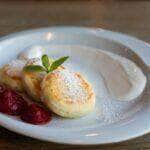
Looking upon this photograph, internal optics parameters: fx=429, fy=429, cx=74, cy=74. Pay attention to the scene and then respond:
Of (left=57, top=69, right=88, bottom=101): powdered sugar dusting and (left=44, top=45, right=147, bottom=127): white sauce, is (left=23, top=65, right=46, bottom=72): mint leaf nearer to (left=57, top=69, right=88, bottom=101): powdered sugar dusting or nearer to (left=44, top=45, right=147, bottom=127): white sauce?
(left=57, top=69, right=88, bottom=101): powdered sugar dusting

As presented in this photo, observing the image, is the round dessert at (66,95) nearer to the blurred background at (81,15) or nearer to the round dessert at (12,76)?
the round dessert at (12,76)

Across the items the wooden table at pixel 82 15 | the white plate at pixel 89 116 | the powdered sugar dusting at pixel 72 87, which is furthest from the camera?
the wooden table at pixel 82 15

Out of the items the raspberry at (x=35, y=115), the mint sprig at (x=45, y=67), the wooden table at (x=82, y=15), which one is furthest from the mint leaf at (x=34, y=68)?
the wooden table at (x=82, y=15)

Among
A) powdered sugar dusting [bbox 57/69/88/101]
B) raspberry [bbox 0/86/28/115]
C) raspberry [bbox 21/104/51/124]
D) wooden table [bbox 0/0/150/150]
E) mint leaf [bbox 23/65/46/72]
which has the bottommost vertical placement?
raspberry [bbox 21/104/51/124]

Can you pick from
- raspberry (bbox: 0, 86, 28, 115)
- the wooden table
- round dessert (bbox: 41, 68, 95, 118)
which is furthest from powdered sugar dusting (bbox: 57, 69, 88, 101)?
the wooden table

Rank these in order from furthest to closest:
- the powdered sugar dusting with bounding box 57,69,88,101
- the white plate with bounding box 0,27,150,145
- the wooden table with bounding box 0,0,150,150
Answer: the wooden table with bounding box 0,0,150,150 < the powdered sugar dusting with bounding box 57,69,88,101 < the white plate with bounding box 0,27,150,145

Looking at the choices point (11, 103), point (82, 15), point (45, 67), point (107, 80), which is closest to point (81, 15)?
point (82, 15)
